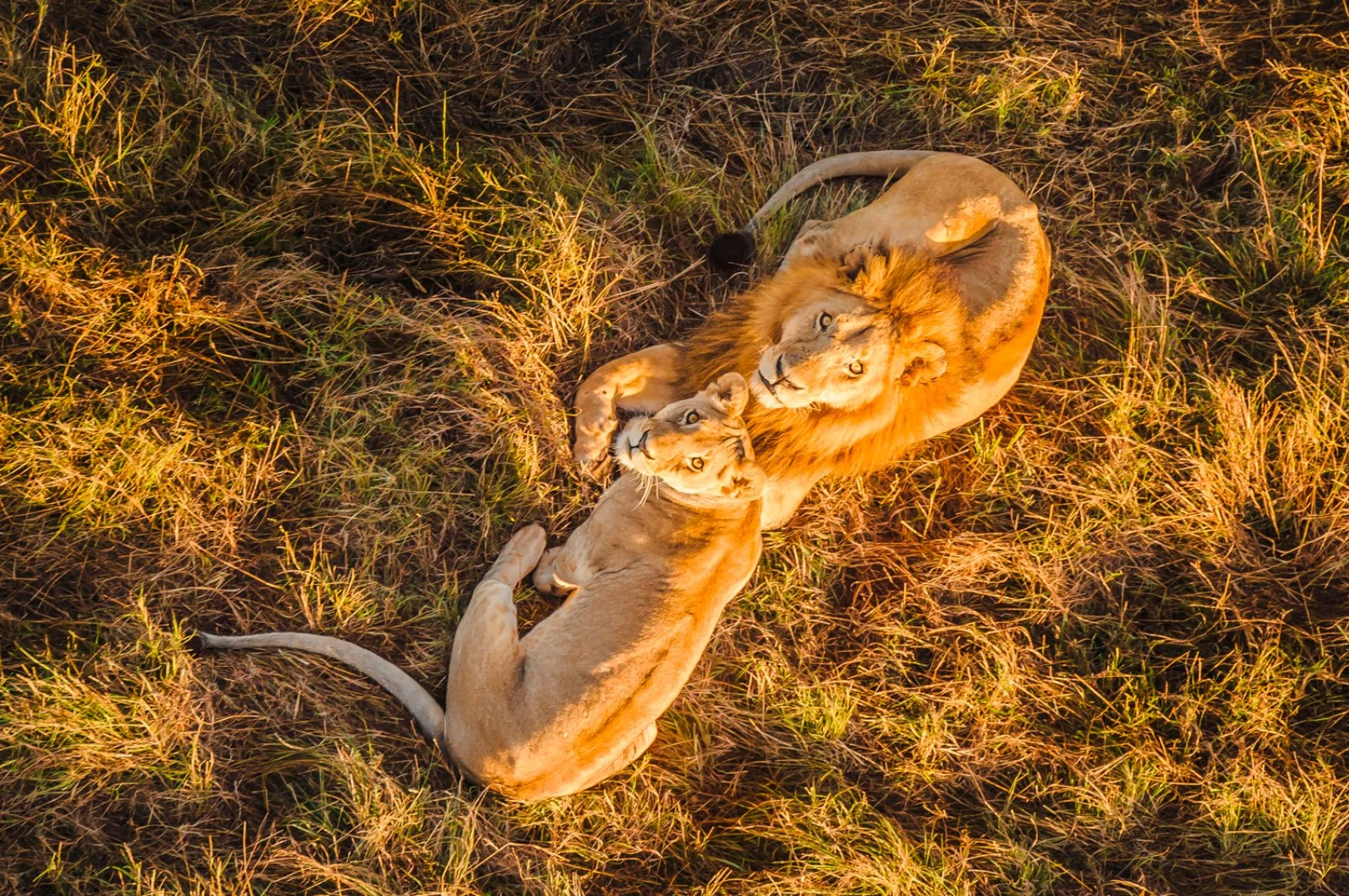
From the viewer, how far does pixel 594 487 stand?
3.31m

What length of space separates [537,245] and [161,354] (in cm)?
133

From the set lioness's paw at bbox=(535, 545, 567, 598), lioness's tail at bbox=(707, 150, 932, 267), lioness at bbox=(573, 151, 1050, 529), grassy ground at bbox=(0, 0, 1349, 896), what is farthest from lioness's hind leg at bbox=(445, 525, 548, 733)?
lioness's tail at bbox=(707, 150, 932, 267)

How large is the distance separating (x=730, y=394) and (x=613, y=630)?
784 mm

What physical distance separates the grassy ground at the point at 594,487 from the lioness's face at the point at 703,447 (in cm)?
74

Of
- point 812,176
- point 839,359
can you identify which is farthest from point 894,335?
point 812,176

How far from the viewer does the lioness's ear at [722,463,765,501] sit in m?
2.67

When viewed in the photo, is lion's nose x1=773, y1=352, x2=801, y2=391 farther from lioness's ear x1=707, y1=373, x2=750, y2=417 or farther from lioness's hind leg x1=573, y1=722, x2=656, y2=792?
lioness's hind leg x1=573, y1=722, x2=656, y2=792

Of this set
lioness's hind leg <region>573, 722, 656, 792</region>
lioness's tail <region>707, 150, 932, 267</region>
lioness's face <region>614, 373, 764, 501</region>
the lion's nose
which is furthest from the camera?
lioness's tail <region>707, 150, 932, 267</region>

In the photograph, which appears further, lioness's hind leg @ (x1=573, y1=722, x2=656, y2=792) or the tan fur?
lioness's hind leg @ (x1=573, y1=722, x2=656, y2=792)

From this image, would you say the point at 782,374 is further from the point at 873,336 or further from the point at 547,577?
the point at 547,577

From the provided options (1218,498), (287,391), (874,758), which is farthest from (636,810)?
(1218,498)

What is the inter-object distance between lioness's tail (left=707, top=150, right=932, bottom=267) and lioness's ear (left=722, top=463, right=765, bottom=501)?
41.2 inches

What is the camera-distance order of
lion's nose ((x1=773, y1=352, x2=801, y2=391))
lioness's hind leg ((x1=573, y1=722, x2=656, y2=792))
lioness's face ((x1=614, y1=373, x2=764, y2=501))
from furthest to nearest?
lioness's hind leg ((x1=573, y1=722, x2=656, y2=792)) → lion's nose ((x1=773, y1=352, x2=801, y2=391)) → lioness's face ((x1=614, y1=373, x2=764, y2=501))

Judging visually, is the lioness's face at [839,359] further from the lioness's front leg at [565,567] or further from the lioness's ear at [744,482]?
the lioness's front leg at [565,567]
